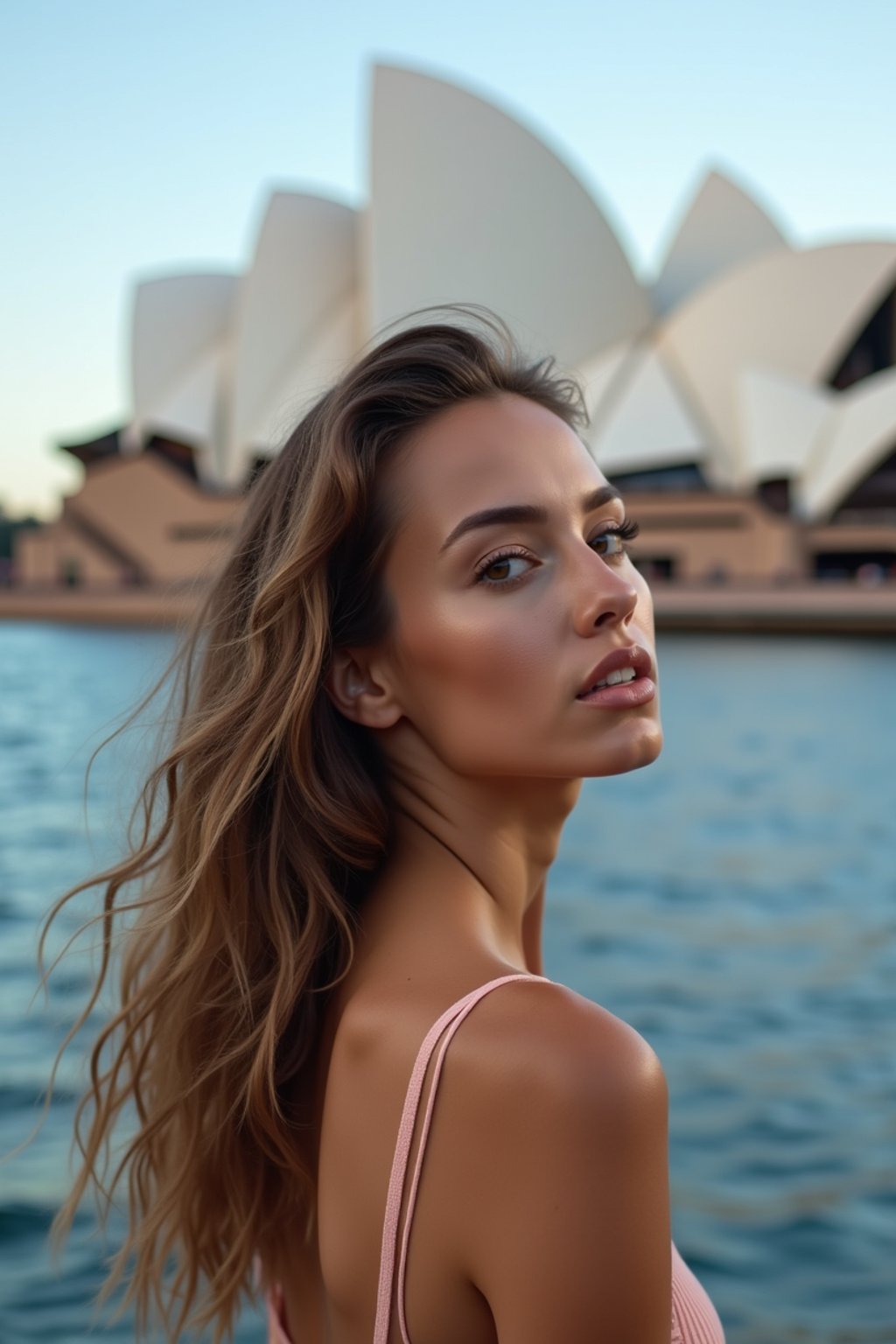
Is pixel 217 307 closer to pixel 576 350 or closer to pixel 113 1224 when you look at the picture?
pixel 576 350

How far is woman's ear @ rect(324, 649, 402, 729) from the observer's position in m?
0.94

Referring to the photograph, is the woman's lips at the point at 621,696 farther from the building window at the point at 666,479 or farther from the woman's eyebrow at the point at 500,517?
the building window at the point at 666,479

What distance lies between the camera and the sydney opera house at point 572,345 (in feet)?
89.9

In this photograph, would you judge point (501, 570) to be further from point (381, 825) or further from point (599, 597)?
point (381, 825)

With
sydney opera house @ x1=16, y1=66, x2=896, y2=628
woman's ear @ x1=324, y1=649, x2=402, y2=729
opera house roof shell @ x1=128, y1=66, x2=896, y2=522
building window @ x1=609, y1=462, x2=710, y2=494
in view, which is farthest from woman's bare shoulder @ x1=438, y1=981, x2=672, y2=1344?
building window @ x1=609, y1=462, x2=710, y2=494

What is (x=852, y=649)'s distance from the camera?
19.2 meters

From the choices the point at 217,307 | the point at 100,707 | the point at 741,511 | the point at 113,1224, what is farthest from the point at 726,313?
the point at 113,1224

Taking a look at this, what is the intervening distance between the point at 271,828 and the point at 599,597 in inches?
11.5

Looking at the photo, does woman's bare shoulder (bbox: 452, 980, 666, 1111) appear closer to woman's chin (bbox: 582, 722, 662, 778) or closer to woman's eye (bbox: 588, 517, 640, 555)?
woman's chin (bbox: 582, 722, 662, 778)

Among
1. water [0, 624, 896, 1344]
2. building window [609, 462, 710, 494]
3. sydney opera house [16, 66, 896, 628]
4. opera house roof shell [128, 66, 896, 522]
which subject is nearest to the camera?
water [0, 624, 896, 1344]

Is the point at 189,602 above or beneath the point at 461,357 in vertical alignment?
beneath

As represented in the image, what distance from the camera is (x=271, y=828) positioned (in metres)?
0.95

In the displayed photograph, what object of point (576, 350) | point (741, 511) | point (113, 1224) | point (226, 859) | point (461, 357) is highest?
point (461, 357)

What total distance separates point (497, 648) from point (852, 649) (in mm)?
19192
